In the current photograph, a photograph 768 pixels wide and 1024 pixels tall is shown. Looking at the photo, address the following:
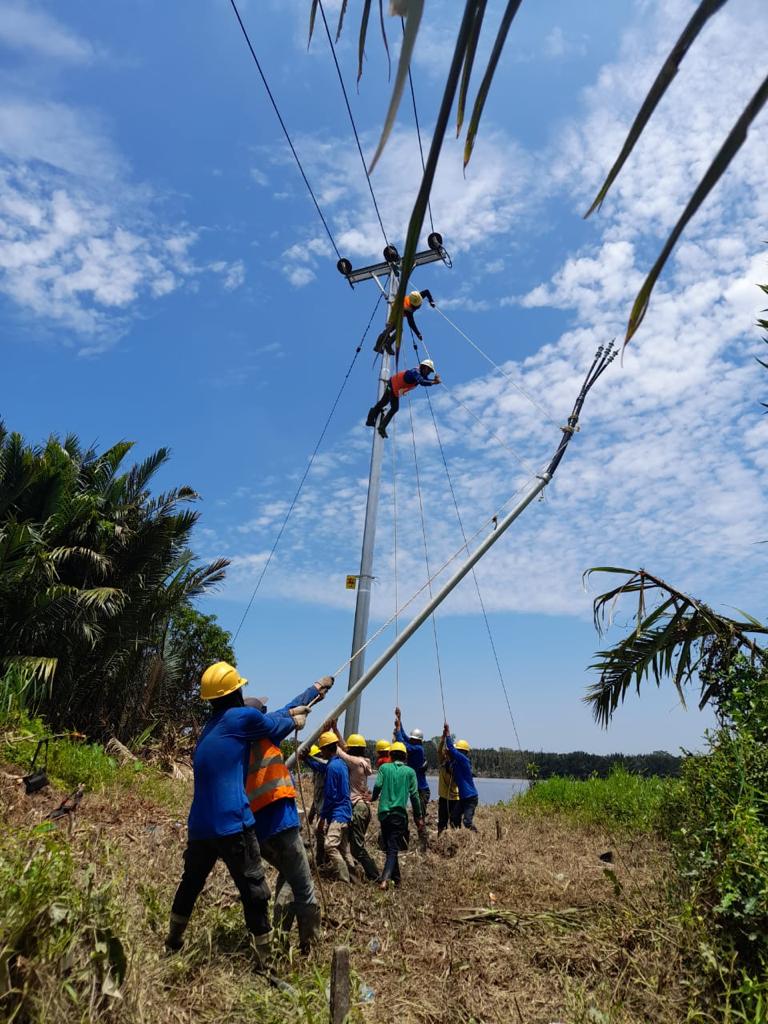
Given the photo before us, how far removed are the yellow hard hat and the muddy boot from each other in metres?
1.65

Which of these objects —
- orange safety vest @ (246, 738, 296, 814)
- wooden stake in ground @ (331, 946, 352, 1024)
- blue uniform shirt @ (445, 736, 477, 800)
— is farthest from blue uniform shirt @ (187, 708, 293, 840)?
blue uniform shirt @ (445, 736, 477, 800)

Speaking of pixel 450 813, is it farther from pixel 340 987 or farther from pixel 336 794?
pixel 340 987

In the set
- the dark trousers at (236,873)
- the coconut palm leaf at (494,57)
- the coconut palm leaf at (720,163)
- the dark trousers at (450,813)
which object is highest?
the coconut palm leaf at (494,57)

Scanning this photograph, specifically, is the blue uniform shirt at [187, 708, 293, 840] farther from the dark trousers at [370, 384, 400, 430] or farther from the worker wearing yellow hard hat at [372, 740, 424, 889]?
the dark trousers at [370, 384, 400, 430]

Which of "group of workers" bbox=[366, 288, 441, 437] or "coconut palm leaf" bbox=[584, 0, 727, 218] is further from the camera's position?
"group of workers" bbox=[366, 288, 441, 437]

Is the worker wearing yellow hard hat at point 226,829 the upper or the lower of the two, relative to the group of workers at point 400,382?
lower

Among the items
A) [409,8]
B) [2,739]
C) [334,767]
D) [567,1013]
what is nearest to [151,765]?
[2,739]

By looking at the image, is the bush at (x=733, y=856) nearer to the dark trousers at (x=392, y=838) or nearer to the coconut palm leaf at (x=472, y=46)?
the dark trousers at (x=392, y=838)

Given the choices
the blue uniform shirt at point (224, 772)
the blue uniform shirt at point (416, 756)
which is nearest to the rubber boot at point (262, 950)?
the blue uniform shirt at point (224, 772)

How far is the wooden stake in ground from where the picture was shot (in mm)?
3643

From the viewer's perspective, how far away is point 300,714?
6.00m

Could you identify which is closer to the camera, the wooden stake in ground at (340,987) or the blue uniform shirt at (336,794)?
the wooden stake in ground at (340,987)

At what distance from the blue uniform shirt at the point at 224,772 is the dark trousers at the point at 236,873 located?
3.0 inches

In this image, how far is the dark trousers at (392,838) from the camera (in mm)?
8234
